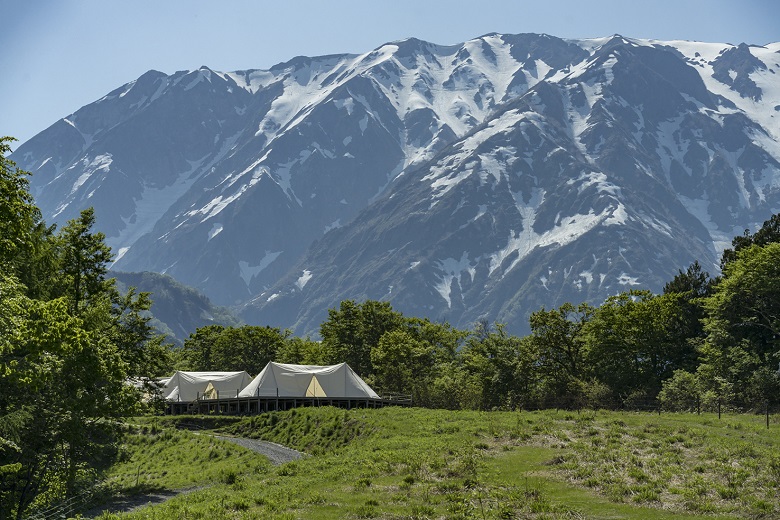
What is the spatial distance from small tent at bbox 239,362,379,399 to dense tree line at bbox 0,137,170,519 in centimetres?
3722

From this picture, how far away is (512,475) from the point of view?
33500 mm

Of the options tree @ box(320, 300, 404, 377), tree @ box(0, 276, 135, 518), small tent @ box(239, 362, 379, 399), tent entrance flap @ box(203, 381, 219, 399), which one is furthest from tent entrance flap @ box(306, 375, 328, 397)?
tree @ box(0, 276, 135, 518)

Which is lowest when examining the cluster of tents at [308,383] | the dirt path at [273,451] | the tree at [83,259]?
the dirt path at [273,451]

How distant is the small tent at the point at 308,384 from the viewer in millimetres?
93431

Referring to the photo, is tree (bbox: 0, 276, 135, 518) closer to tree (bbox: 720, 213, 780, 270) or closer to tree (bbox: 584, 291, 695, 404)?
tree (bbox: 584, 291, 695, 404)

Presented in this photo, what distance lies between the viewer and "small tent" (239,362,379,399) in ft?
307

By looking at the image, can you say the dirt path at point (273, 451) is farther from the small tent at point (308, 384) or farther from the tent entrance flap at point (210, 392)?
the tent entrance flap at point (210, 392)

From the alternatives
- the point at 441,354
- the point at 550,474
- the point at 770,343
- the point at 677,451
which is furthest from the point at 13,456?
the point at 441,354

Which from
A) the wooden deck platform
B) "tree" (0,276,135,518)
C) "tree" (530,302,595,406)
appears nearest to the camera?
"tree" (0,276,135,518)

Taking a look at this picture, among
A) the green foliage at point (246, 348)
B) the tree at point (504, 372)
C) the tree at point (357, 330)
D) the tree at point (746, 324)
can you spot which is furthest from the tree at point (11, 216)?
the green foliage at point (246, 348)

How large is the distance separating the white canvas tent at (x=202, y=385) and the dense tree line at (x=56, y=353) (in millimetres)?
49220

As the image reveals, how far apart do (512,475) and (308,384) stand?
6293cm

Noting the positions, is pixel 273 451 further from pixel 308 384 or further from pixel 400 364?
pixel 400 364

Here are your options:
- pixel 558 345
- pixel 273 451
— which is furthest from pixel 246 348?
pixel 273 451
